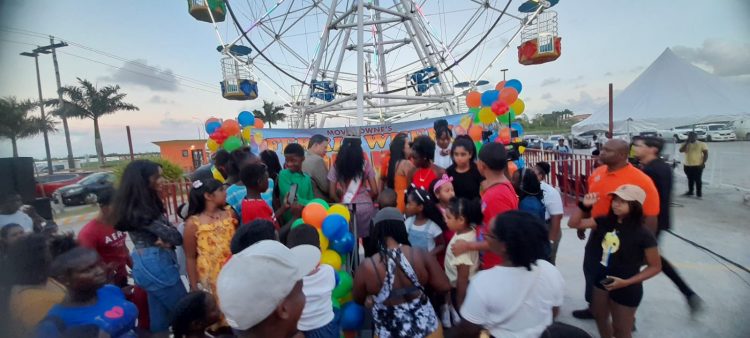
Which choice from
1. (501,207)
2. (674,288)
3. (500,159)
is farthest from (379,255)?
(674,288)

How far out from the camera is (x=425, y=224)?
251 cm

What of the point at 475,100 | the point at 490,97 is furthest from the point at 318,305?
the point at 475,100

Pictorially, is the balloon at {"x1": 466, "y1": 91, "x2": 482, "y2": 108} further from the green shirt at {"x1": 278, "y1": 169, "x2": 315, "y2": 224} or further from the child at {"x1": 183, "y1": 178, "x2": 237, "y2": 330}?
the child at {"x1": 183, "y1": 178, "x2": 237, "y2": 330}

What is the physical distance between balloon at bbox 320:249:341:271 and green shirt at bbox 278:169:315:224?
88 centimetres

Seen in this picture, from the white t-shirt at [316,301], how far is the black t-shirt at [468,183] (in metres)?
1.42

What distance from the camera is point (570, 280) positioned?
360cm

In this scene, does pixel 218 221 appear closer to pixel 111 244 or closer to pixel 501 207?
pixel 111 244

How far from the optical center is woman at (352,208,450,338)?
69.4 inches

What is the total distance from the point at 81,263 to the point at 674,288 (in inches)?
181

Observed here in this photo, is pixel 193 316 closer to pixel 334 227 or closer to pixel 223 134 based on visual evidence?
pixel 334 227

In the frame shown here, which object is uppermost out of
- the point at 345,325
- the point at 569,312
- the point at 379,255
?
the point at 379,255

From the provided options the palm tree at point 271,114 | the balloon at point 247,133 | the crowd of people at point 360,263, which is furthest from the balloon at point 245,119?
the palm tree at point 271,114

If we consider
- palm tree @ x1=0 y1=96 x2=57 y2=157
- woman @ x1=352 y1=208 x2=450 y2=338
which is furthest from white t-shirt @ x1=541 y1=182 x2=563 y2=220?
palm tree @ x1=0 y1=96 x2=57 y2=157

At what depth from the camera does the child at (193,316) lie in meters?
1.47
